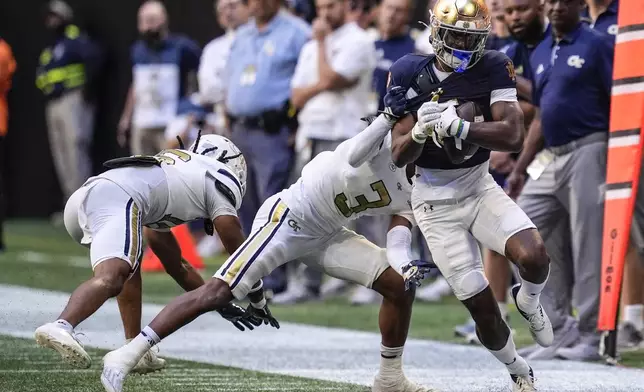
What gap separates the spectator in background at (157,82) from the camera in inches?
494

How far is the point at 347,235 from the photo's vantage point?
589 centimetres

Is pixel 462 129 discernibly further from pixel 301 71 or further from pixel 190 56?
pixel 190 56

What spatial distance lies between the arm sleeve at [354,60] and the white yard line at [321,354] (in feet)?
6.68

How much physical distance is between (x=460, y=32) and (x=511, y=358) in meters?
1.40

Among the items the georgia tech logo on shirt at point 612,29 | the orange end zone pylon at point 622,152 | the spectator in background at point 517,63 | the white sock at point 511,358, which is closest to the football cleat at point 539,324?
the white sock at point 511,358

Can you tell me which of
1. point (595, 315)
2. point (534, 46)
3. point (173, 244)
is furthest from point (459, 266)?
point (534, 46)

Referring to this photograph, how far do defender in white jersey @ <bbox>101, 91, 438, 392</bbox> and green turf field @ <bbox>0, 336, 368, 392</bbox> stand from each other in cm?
39

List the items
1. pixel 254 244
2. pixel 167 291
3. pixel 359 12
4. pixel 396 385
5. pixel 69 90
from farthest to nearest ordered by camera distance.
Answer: pixel 69 90 < pixel 359 12 < pixel 167 291 < pixel 396 385 < pixel 254 244

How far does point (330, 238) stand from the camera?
5.85m

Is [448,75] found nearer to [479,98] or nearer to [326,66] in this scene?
[479,98]

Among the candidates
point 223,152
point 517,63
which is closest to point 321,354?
point 223,152

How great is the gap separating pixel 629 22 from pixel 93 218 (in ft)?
10.3

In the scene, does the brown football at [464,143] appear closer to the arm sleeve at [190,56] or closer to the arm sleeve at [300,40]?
the arm sleeve at [300,40]

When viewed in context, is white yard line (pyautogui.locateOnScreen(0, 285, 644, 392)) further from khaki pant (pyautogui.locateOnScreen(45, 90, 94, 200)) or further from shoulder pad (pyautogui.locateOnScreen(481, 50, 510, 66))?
khaki pant (pyautogui.locateOnScreen(45, 90, 94, 200))
